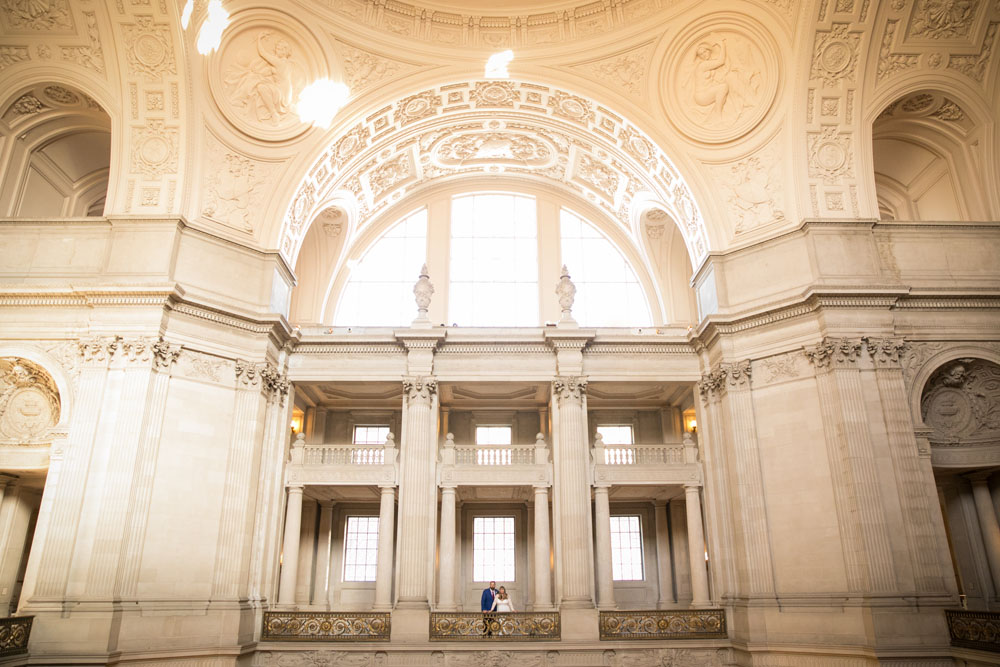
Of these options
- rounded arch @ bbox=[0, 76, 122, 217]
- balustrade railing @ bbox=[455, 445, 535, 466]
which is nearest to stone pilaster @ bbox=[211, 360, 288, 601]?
balustrade railing @ bbox=[455, 445, 535, 466]

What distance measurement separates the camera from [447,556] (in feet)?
56.1

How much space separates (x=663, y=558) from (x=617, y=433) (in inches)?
158

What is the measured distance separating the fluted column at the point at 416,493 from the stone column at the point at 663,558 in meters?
7.47

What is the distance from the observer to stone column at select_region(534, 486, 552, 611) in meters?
16.9

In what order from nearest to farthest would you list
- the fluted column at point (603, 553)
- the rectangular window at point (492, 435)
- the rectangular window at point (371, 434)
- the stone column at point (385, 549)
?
the fluted column at point (603, 553)
the stone column at point (385, 549)
the rectangular window at point (492, 435)
the rectangular window at point (371, 434)

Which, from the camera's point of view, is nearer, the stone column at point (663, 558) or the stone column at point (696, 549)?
the stone column at point (696, 549)

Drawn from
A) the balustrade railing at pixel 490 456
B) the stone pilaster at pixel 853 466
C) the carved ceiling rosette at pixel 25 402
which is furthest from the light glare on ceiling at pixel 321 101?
the stone pilaster at pixel 853 466

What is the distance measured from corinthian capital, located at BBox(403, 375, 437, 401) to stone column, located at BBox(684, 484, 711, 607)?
7147 mm

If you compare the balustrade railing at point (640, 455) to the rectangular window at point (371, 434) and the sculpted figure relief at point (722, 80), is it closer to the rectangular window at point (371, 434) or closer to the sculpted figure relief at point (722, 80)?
the rectangular window at point (371, 434)

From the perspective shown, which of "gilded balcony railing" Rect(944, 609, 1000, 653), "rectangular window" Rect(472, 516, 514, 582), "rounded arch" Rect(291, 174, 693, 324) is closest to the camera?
"gilded balcony railing" Rect(944, 609, 1000, 653)

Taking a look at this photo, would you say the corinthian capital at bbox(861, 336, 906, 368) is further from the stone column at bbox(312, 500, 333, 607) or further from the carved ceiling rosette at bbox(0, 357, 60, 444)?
the carved ceiling rosette at bbox(0, 357, 60, 444)

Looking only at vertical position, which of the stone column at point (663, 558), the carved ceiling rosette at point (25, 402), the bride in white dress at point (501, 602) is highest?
the carved ceiling rosette at point (25, 402)

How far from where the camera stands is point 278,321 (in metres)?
17.1

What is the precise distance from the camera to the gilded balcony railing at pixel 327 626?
1550cm
